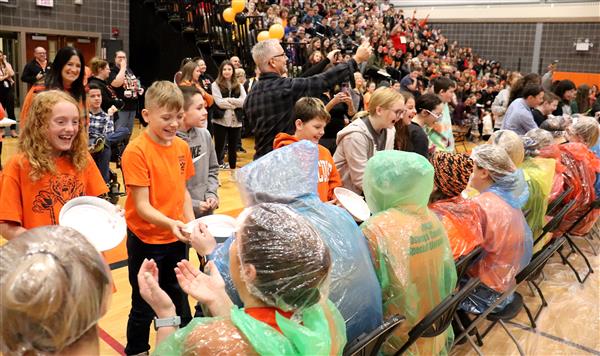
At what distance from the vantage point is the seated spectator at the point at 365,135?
3.40 m

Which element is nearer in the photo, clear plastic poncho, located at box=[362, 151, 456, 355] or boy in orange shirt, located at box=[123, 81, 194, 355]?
clear plastic poncho, located at box=[362, 151, 456, 355]

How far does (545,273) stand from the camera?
4.52 metres

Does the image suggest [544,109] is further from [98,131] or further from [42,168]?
[42,168]

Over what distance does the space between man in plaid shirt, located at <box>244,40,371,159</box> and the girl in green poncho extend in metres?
1.95

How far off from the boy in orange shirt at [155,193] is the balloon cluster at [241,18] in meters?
6.58

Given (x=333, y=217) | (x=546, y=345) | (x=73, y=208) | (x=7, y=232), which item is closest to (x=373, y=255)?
(x=333, y=217)

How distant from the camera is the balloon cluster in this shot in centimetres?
895

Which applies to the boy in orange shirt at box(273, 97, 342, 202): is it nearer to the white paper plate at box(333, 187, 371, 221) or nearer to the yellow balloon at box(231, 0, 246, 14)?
the white paper plate at box(333, 187, 371, 221)

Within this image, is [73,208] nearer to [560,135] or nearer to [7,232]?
[7,232]

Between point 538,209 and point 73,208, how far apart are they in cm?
299

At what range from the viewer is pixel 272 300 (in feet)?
4.23

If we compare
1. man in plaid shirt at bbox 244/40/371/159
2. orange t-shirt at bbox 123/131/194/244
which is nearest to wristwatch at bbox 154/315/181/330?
orange t-shirt at bbox 123/131/194/244

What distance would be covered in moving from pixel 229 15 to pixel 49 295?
30.0 ft

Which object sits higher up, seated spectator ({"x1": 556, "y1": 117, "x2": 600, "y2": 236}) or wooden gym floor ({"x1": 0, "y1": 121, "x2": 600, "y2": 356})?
seated spectator ({"x1": 556, "y1": 117, "x2": 600, "y2": 236})
